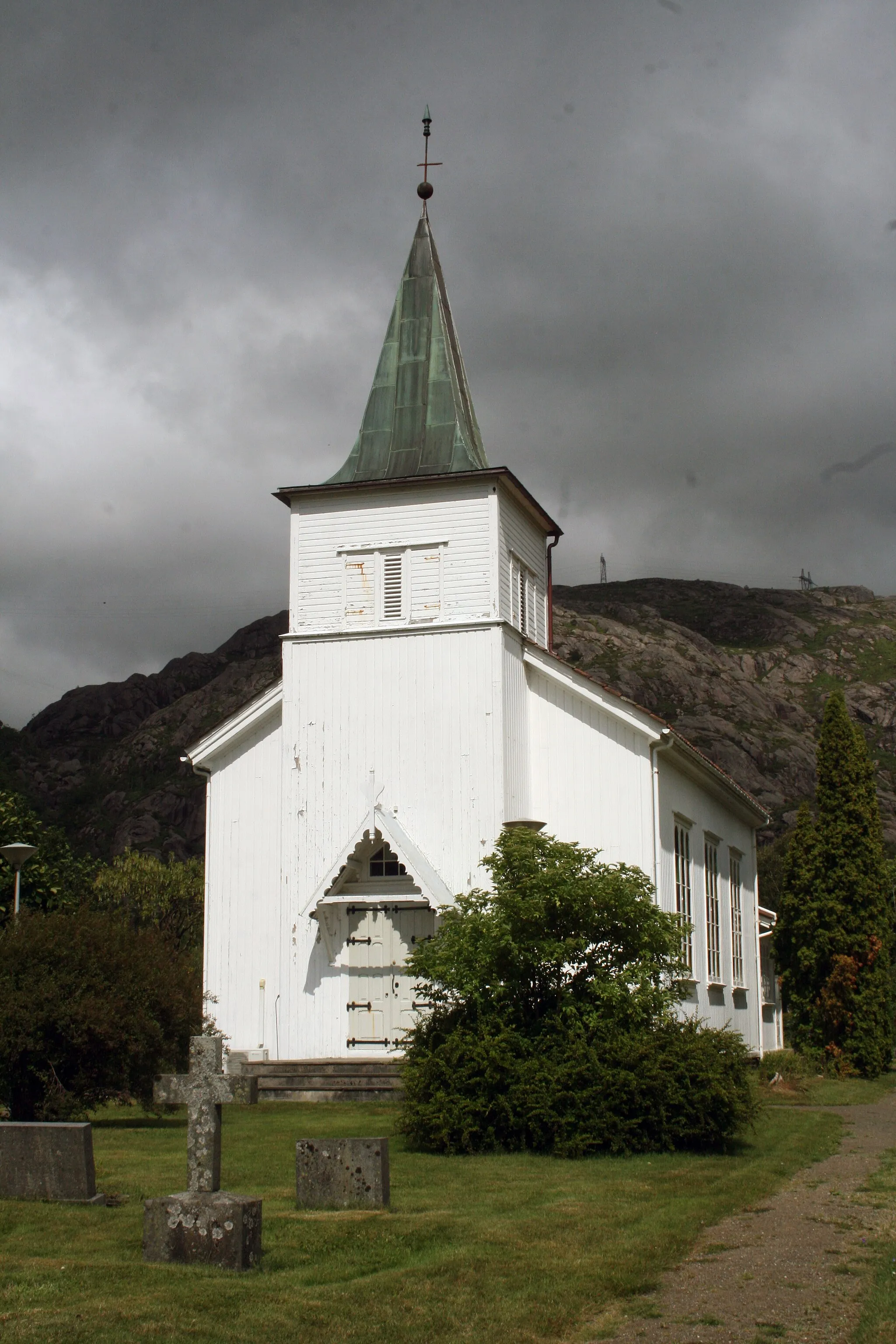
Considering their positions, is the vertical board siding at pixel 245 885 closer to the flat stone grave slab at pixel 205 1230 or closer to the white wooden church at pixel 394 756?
the white wooden church at pixel 394 756

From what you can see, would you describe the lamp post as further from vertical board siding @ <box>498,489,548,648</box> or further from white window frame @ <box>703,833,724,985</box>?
white window frame @ <box>703,833,724,985</box>

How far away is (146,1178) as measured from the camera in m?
13.0

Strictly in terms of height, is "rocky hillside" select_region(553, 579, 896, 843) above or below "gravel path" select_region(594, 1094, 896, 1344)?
above

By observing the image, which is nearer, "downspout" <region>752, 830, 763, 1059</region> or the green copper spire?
the green copper spire

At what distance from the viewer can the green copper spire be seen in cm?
2570

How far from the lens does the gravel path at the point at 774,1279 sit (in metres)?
7.64

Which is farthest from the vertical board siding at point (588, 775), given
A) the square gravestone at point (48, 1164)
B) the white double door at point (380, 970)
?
the square gravestone at point (48, 1164)

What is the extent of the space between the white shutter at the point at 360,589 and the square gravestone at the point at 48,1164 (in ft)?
47.4

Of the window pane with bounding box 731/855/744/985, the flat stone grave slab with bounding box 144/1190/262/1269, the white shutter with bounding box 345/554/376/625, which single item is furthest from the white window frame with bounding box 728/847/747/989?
the flat stone grave slab with bounding box 144/1190/262/1269

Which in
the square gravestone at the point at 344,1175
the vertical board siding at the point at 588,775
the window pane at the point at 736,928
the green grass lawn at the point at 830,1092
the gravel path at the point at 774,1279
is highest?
the vertical board siding at the point at 588,775

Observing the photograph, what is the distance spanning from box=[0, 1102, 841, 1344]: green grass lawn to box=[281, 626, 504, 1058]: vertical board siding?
8889mm

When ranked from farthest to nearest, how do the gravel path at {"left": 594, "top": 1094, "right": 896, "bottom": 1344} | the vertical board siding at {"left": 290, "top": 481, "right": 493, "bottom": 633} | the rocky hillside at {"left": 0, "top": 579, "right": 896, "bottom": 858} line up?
the rocky hillside at {"left": 0, "top": 579, "right": 896, "bottom": 858}, the vertical board siding at {"left": 290, "top": 481, "right": 493, "bottom": 633}, the gravel path at {"left": 594, "top": 1094, "right": 896, "bottom": 1344}

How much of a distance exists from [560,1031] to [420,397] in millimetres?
15100

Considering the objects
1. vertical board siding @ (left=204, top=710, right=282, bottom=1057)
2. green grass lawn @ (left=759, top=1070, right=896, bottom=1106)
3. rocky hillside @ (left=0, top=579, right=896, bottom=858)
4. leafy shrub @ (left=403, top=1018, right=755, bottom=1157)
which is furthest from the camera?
rocky hillside @ (left=0, top=579, right=896, bottom=858)
